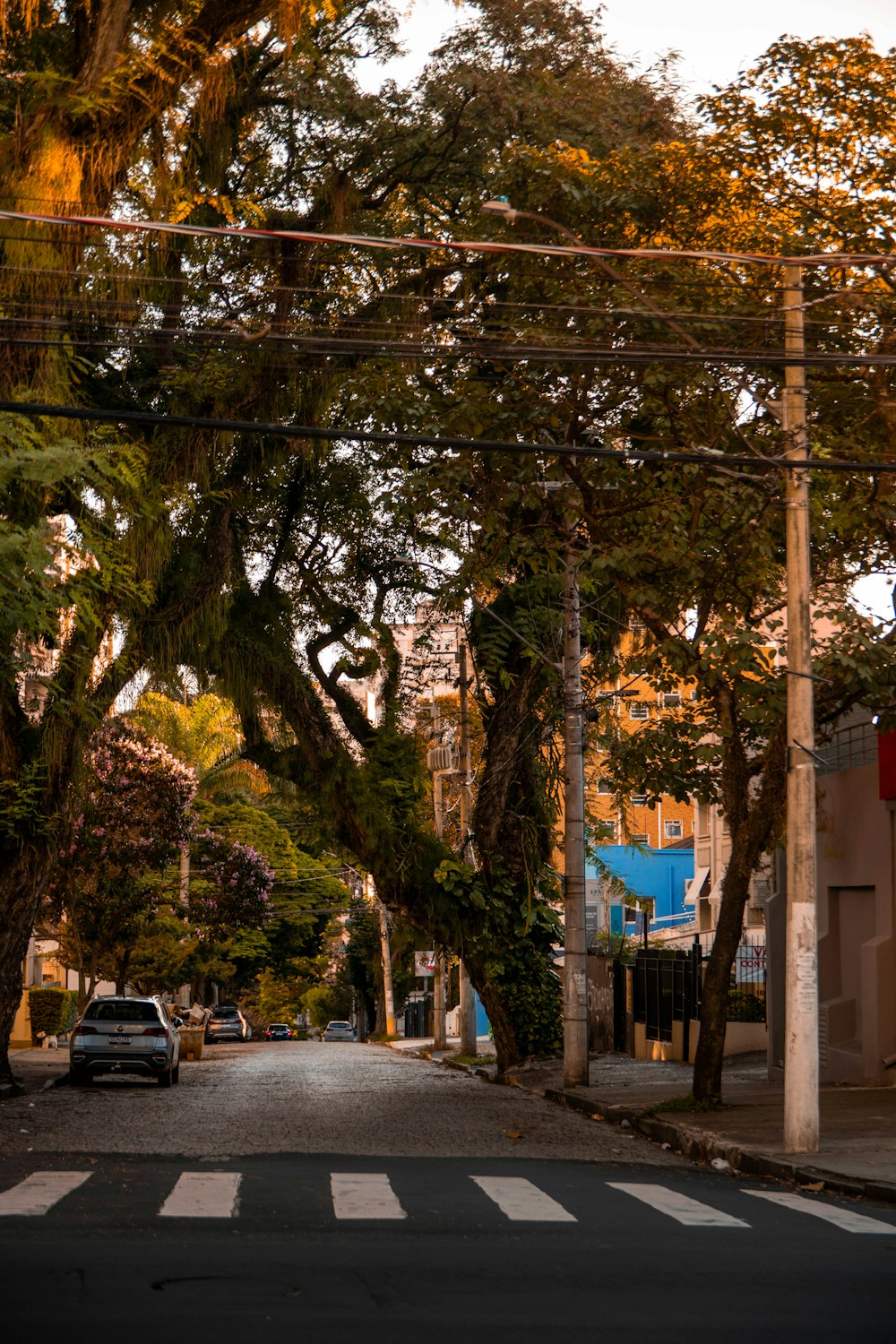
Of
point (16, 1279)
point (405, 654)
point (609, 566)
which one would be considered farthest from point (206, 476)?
point (16, 1279)

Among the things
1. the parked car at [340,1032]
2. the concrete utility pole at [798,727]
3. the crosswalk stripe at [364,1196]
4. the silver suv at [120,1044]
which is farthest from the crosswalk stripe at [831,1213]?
the parked car at [340,1032]

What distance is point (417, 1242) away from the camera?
9.06m

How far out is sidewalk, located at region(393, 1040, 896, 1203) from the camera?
13.4 meters

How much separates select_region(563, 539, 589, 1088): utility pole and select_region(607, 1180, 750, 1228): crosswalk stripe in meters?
11.1

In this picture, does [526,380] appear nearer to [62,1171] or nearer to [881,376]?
[881,376]

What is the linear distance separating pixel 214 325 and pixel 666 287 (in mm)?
8056

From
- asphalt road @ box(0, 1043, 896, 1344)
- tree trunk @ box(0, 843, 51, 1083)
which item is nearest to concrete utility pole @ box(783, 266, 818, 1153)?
asphalt road @ box(0, 1043, 896, 1344)

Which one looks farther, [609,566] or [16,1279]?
[609,566]

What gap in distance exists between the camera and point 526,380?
18375 mm

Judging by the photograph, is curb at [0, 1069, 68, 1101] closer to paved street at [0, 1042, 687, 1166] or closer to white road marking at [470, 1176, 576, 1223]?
paved street at [0, 1042, 687, 1166]

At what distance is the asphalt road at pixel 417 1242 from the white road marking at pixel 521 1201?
0.12 feet

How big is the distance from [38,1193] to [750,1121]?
9.07 meters

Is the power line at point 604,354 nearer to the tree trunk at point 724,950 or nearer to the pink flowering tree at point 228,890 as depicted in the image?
the tree trunk at point 724,950

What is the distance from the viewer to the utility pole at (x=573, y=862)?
78.0 feet
